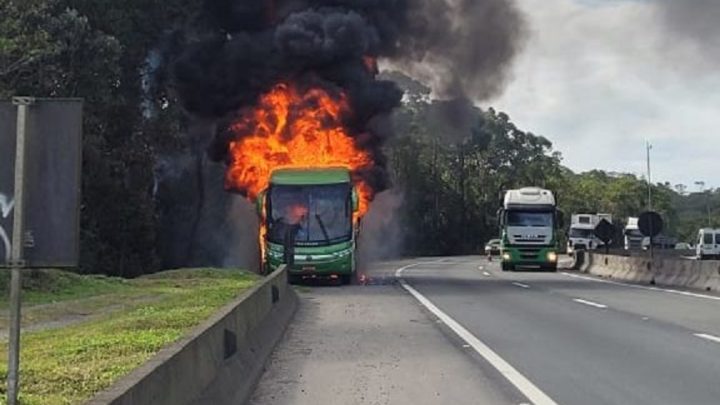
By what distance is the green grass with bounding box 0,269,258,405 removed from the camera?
27.4 ft

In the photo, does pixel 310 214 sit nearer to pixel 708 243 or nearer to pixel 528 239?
pixel 528 239

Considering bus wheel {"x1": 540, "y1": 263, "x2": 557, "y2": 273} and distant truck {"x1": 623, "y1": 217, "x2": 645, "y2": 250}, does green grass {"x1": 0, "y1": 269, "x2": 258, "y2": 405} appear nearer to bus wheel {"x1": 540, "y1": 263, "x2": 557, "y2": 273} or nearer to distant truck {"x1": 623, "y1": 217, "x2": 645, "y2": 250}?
bus wheel {"x1": 540, "y1": 263, "x2": 557, "y2": 273}

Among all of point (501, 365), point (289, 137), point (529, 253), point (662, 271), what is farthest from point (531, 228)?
point (501, 365)

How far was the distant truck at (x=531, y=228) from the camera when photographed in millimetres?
41625

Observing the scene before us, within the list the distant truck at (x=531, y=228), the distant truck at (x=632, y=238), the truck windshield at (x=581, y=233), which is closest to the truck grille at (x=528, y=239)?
the distant truck at (x=531, y=228)

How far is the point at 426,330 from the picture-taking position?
16047 millimetres

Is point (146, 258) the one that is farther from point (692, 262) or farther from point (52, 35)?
point (692, 262)

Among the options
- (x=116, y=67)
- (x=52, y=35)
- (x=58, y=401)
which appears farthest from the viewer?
(x=116, y=67)

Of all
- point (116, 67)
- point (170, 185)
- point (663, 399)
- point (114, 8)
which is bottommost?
point (663, 399)

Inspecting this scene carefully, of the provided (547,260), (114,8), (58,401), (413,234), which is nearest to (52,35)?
(114,8)

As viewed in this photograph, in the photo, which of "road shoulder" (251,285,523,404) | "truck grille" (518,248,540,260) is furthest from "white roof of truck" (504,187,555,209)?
"road shoulder" (251,285,523,404)

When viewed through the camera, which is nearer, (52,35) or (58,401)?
(58,401)

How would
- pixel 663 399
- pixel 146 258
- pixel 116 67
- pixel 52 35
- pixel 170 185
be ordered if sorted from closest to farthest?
pixel 663 399 → pixel 52 35 → pixel 116 67 → pixel 146 258 → pixel 170 185

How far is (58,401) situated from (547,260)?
3586cm
